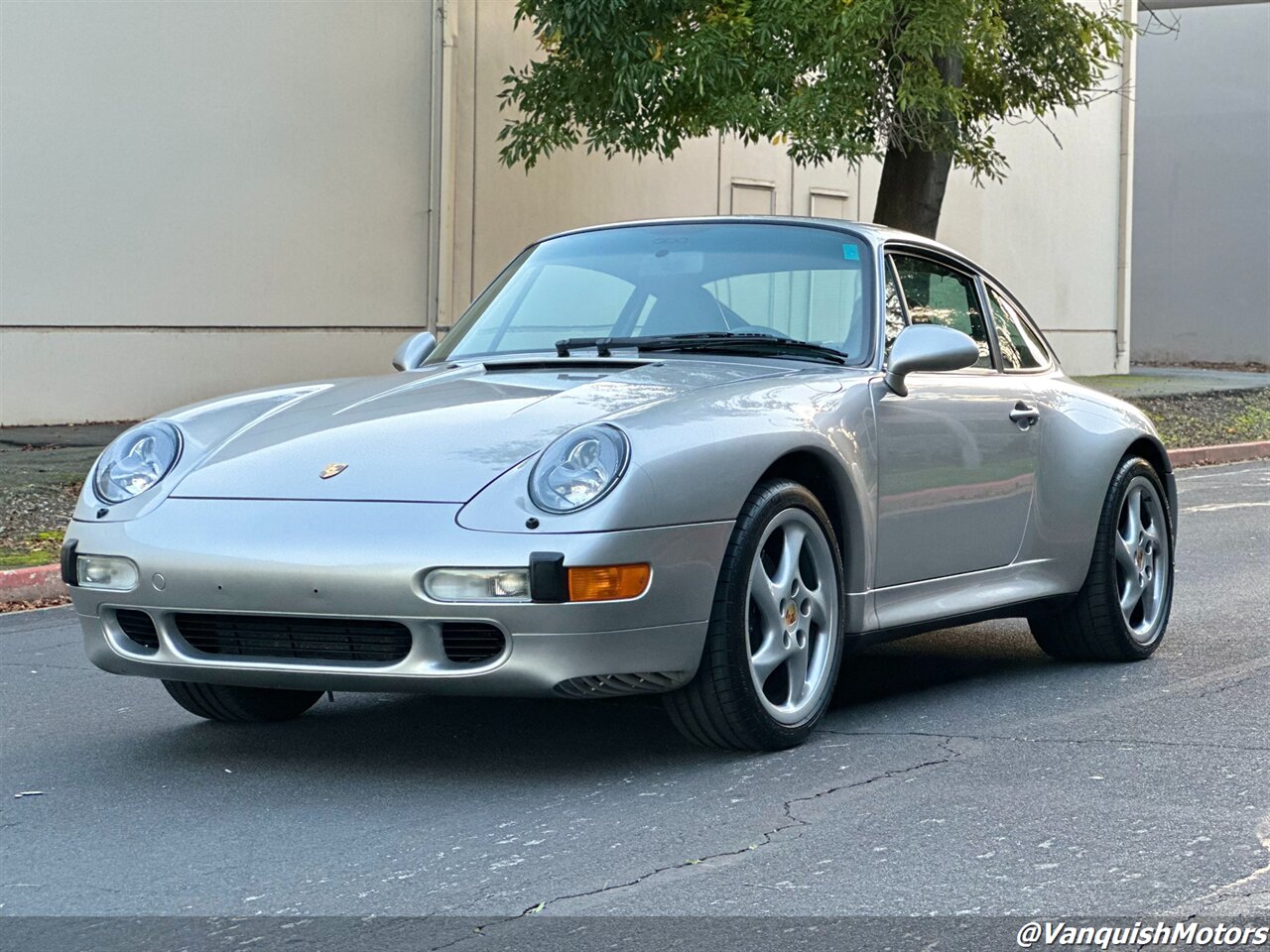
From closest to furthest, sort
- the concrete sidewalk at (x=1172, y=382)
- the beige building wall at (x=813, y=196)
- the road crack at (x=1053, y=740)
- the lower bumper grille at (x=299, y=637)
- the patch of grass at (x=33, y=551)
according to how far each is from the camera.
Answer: the lower bumper grille at (x=299, y=637)
the road crack at (x=1053, y=740)
the patch of grass at (x=33, y=551)
the beige building wall at (x=813, y=196)
the concrete sidewalk at (x=1172, y=382)

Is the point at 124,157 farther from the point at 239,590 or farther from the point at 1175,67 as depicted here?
the point at 1175,67

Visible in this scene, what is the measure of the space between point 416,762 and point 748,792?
93 centimetres

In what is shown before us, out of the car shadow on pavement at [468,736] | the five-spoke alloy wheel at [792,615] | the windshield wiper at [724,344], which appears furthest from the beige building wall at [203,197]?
the five-spoke alloy wheel at [792,615]

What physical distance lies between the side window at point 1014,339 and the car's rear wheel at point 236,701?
267 cm

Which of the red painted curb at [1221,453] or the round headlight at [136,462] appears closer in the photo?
the round headlight at [136,462]

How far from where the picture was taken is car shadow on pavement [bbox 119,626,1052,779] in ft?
16.6

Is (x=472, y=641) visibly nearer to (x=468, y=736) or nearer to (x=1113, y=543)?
(x=468, y=736)

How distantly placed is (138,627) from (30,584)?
4.14 meters

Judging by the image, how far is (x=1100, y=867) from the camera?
4.04m

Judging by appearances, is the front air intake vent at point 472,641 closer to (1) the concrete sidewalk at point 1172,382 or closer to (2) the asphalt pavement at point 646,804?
(2) the asphalt pavement at point 646,804

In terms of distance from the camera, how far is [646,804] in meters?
4.59

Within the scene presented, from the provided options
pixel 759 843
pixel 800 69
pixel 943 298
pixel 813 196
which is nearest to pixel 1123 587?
pixel 943 298

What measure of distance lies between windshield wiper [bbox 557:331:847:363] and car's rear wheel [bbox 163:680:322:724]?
1.31 meters

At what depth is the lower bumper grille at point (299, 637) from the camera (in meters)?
4.65
